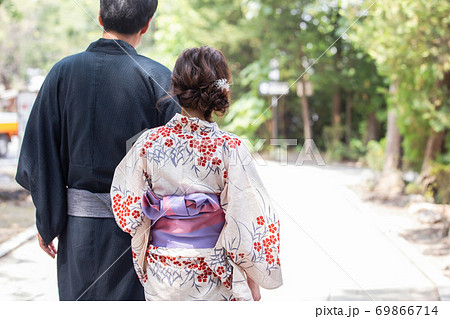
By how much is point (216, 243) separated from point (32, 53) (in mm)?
29505

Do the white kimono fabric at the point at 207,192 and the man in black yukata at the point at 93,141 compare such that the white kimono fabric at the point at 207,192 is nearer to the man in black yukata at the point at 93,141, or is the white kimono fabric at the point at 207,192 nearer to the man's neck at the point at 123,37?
the man in black yukata at the point at 93,141

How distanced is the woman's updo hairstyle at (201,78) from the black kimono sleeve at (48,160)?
0.57m

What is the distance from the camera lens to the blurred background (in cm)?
616

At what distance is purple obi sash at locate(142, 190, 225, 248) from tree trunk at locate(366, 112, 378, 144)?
15462 millimetres

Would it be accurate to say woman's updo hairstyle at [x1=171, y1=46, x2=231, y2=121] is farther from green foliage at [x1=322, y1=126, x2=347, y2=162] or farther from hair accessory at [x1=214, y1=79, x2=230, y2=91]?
green foliage at [x1=322, y1=126, x2=347, y2=162]

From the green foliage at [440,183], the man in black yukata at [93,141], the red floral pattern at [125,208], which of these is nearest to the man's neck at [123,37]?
the man in black yukata at [93,141]

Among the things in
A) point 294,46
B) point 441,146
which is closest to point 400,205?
point 441,146

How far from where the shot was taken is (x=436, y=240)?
5855mm

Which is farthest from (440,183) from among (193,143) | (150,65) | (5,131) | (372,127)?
(5,131)

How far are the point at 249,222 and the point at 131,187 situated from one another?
42 cm

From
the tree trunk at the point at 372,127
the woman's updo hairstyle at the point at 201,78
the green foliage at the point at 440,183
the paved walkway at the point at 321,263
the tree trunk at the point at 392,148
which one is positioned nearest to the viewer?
the woman's updo hairstyle at the point at 201,78

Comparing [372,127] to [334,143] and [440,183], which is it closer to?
[334,143]

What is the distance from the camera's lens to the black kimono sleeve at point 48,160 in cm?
203

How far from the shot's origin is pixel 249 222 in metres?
1.77
